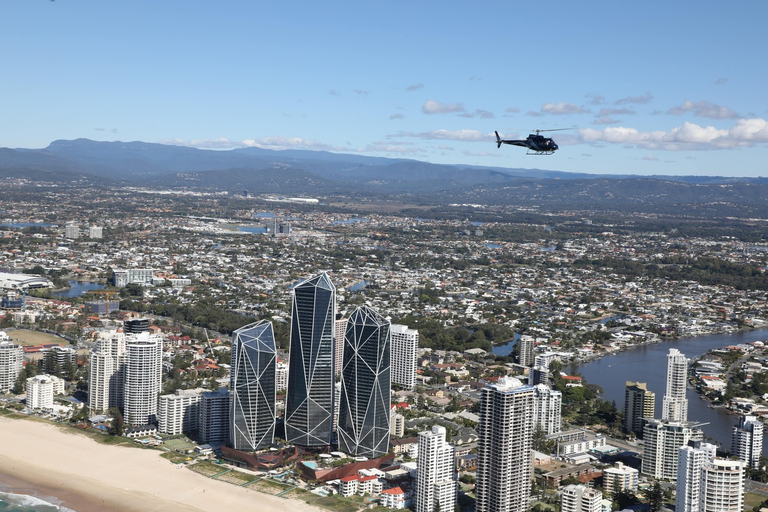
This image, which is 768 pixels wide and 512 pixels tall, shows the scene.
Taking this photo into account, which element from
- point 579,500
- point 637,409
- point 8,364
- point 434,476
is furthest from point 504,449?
point 8,364

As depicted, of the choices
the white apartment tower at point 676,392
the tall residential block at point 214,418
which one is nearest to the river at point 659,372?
the white apartment tower at point 676,392

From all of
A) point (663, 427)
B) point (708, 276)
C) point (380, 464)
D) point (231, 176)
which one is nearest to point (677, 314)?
point (708, 276)

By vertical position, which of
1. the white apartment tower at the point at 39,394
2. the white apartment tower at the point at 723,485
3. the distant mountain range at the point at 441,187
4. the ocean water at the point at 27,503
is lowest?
the ocean water at the point at 27,503

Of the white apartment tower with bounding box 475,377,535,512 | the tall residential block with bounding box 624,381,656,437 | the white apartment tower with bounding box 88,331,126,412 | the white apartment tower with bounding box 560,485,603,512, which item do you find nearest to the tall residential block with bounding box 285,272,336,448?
the white apartment tower with bounding box 475,377,535,512

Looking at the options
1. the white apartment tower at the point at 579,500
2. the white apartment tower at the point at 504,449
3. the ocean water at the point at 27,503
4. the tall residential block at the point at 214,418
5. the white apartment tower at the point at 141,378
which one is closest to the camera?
the white apartment tower at the point at 504,449

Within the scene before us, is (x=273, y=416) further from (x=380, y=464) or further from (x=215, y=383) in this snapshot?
(x=215, y=383)

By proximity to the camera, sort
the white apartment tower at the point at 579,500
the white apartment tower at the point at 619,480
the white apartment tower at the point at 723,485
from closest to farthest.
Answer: the white apartment tower at the point at 723,485 → the white apartment tower at the point at 579,500 → the white apartment tower at the point at 619,480

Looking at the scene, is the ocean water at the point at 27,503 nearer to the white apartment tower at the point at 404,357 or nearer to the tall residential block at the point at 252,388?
the tall residential block at the point at 252,388

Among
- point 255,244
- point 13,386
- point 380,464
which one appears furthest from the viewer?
point 255,244
